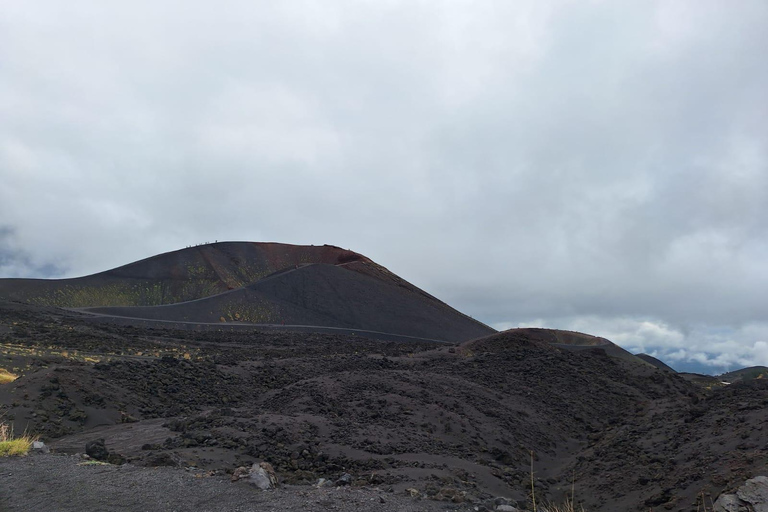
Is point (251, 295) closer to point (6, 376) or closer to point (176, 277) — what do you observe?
point (176, 277)

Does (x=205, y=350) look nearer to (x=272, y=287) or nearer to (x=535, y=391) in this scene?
(x=535, y=391)

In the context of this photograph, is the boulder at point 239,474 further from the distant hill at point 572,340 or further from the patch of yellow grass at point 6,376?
the distant hill at point 572,340

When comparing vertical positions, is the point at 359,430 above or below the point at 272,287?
below

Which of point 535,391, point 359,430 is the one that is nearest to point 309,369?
point 535,391

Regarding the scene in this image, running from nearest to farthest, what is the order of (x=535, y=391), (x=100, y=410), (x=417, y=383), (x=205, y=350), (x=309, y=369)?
1. (x=100, y=410)
2. (x=417, y=383)
3. (x=535, y=391)
4. (x=309, y=369)
5. (x=205, y=350)

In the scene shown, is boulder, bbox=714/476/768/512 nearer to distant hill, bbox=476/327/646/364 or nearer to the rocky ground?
the rocky ground

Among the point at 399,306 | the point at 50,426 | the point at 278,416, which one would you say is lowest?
the point at 50,426

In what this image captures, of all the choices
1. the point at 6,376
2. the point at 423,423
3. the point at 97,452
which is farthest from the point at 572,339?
the point at 97,452

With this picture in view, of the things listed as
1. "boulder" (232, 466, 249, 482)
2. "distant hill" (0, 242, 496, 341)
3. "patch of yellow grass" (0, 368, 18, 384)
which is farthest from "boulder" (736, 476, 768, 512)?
"distant hill" (0, 242, 496, 341)
